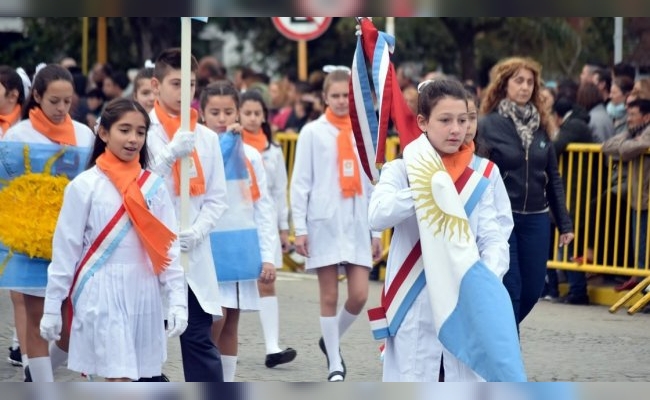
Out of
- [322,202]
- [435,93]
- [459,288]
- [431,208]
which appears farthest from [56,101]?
[459,288]

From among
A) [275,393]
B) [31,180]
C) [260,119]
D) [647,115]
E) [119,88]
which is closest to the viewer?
[275,393]

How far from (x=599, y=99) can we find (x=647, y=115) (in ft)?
4.25

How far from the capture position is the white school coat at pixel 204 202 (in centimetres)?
704

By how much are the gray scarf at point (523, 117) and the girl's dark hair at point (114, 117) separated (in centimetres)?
285

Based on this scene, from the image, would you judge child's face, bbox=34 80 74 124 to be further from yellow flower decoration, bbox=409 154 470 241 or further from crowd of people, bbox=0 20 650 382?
yellow flower decoration, bbox=409 154 470 241

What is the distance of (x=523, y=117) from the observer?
28.3 feet

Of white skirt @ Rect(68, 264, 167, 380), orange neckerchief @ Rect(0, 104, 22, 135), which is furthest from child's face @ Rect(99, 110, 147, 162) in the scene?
orange neckerchief @ Rect(0, 104, 22, 135)

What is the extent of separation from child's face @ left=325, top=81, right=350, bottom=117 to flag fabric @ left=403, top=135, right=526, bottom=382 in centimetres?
355

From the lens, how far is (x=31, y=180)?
756 cm

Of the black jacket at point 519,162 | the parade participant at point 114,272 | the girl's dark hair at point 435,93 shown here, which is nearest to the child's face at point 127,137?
the parade participant at point 114,272

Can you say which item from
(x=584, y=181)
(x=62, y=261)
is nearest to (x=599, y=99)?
(x=584, y=181)

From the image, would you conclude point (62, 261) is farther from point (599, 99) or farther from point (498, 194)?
point (599, 99)

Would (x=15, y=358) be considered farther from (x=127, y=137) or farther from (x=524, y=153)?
(x=524, y=153)

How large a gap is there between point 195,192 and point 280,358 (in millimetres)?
2258
